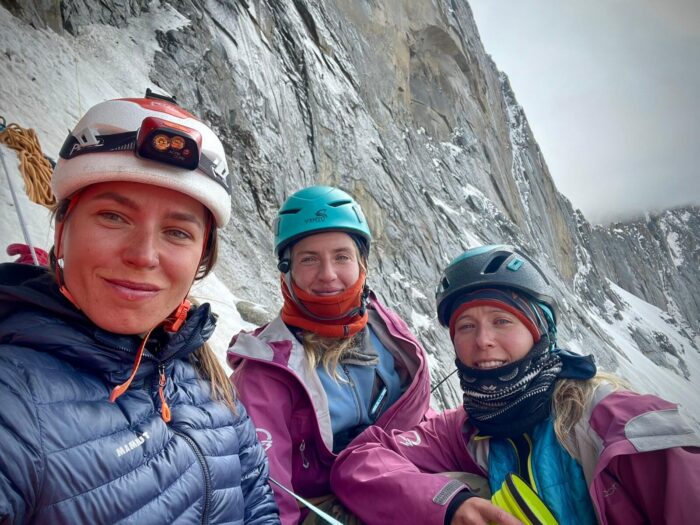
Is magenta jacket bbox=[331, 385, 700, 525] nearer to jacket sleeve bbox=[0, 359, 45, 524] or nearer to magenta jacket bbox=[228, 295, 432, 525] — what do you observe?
magenta jacket bbox=[228, 295, 432, 525]

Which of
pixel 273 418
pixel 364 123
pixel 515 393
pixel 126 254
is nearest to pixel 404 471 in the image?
pixel 515 393

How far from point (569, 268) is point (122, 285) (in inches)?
2209

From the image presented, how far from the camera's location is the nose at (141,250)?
4.93 feet

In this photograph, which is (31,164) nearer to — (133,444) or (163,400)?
(163,400)

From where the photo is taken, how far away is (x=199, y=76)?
1202 centimetres

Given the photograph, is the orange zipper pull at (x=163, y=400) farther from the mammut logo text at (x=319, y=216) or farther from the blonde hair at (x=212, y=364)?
the mammut logo text at (x=319, y=216)

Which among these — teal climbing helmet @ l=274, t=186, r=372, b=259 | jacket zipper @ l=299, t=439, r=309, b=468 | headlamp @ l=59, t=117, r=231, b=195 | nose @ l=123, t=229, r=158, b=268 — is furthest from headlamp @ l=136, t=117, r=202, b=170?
jacket zipper @ l=299, t=439, r=309, b=468

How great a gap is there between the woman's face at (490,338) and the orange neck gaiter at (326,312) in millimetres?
855

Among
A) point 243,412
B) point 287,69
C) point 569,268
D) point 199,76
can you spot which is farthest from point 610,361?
point 243,412

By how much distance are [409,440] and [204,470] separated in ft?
4.38

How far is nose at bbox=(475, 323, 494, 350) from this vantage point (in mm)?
2316

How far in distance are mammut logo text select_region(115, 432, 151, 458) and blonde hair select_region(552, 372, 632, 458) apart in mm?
1874

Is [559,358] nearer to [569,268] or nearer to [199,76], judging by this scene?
[199,76]

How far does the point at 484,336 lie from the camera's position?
235 centimetres
